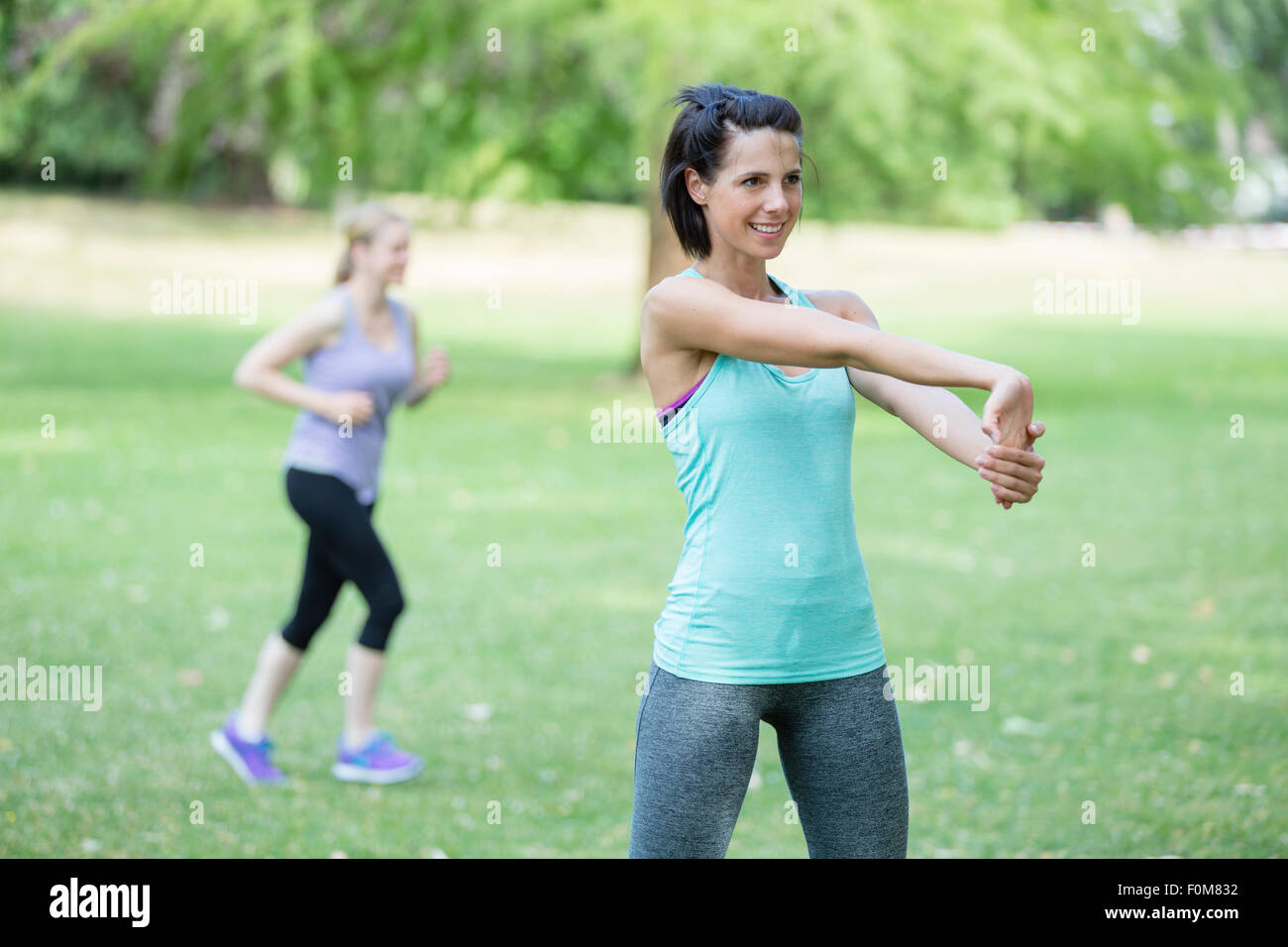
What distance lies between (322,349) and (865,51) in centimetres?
999

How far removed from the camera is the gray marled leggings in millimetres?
2980

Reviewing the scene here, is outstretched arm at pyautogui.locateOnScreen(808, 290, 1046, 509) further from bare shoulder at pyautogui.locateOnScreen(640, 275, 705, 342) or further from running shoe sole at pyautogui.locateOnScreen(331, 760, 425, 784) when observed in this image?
running shoe sole at pyautogui.locateOnScreen(331, 760, 425, 784)

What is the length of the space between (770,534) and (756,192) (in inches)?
27.3

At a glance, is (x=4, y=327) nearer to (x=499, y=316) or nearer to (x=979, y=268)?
(x=499, y=316)

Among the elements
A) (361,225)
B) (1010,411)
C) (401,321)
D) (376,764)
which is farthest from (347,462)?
(1010,411)

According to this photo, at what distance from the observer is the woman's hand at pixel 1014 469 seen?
285 centimetres

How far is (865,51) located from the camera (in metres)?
14.7

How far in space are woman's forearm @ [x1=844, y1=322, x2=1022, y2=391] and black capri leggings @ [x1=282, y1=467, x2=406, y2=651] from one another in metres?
3.33

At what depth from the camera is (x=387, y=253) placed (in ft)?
19.9

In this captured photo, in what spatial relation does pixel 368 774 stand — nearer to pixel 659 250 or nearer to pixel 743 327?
pixel 743 327

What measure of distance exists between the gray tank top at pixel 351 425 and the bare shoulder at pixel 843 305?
10.0ft

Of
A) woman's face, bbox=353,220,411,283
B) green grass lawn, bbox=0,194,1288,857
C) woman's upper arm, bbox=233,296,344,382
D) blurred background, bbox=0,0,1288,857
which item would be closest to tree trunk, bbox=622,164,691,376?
blurred background, bbox=0,0,1288,857

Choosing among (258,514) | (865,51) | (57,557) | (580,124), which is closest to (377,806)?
(57,557)

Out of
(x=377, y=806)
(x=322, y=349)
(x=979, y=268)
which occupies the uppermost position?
(x=979, y=268)
